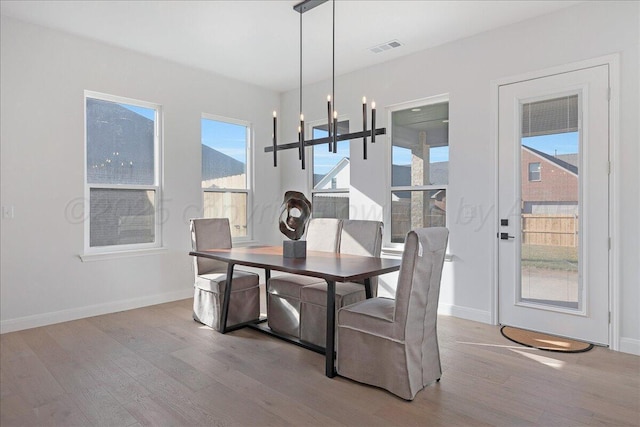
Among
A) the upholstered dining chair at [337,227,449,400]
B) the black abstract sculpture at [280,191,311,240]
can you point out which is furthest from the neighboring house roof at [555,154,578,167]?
the black abstract sculpture at [280,191,311,240]

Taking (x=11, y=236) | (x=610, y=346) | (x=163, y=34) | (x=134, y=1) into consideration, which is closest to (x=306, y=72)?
(x=163, y=34)

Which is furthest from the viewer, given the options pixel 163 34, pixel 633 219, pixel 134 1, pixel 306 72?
pixel 306 72

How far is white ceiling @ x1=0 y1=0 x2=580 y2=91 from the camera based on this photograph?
3369 millimetres

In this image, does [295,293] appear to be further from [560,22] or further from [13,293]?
[560,22]

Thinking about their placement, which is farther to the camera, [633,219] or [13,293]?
[13,293]

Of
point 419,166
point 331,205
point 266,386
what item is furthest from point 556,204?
point 266,386

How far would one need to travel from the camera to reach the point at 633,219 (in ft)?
10.1

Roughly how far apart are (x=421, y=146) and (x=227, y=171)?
259cm

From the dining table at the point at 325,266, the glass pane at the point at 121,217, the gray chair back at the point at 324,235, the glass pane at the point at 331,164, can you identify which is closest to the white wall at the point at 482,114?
the glass pane at the point at 331,164

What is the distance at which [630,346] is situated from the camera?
3.08 metres

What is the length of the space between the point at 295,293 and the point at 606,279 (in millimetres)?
2523

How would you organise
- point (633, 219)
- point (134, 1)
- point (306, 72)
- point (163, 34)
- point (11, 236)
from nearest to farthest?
point (633, 219) < point (134, 1) < point (11, 236) < point (163, 34) < point (306, 72)

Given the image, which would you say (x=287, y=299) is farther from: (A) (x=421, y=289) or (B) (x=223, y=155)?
(B) (x=223, y=155)

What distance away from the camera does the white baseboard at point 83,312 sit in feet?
11.9
